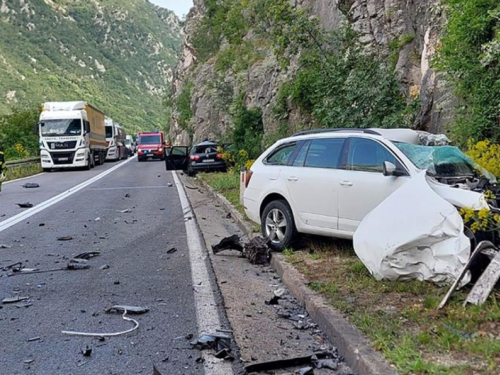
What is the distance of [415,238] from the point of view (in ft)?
18.1

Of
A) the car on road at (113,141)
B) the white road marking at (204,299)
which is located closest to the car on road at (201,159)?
the white road marking at (204,299)

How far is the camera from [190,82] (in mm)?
59844

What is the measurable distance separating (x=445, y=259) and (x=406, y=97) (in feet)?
33.2

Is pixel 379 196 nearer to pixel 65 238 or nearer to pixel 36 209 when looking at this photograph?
pixel 65 238

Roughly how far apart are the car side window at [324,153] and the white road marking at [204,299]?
6.98ft

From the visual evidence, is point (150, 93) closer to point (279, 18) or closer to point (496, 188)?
point (279, 18)

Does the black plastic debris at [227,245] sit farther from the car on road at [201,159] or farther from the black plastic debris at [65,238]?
the car on road at [201,159]

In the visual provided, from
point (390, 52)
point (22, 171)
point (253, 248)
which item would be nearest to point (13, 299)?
point (253, 248)

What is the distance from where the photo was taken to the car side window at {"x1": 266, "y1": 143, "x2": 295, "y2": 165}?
8594mm

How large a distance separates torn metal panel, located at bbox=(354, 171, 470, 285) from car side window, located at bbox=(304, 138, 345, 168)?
172cm

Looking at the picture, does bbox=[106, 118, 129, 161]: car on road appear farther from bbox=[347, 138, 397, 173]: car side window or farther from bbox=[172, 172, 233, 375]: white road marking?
bbox=[347, 138, 397, 173]: car side window

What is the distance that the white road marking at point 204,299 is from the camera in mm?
4375

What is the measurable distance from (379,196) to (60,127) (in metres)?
26.9

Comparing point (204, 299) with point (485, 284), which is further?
point (204, 299)
